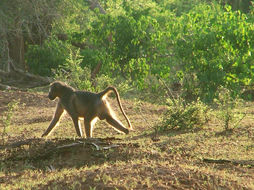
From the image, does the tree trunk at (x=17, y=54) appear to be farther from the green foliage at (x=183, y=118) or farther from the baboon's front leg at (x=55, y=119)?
Answer: the green foliage at (x=183, y=118)

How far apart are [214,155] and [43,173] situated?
2.65 meters

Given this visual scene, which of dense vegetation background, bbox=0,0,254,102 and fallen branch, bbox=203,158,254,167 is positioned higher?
dense vegetation background, bbox=0,0,254,102

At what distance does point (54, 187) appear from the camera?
5.13 metres

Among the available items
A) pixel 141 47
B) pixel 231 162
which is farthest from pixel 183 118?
pixel 141 47

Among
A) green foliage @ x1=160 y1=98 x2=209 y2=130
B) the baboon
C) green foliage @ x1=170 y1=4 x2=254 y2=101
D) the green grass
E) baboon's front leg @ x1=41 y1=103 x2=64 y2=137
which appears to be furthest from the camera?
green foliage @ x1=170 y1=4 x2=254 y2=101

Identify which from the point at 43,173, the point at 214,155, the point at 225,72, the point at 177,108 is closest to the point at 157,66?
the point at 225,72

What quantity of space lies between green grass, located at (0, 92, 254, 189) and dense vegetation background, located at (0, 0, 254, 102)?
2263 mm

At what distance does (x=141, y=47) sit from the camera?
48.3 feet

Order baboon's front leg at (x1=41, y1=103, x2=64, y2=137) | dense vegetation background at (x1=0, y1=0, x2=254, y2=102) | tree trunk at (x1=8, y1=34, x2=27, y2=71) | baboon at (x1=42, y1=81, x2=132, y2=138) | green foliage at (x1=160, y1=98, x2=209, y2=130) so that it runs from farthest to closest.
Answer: tree trunk at (x1=8, y1=34, x2=27, y2=71)
dense vegetation background at (x1=0, y1=0, x2=254, y2=102)
green foliage at (x1=160, y1=98, x2=209, y2=130)
baboon's front leg at (x1=41, y1=103, x2=64, y2=137)
baboon at (x1=42, y1=81, x2=132, y2=138)

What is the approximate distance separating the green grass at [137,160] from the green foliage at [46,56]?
7.81m

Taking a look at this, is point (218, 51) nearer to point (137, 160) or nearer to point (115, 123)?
point (115, 123)

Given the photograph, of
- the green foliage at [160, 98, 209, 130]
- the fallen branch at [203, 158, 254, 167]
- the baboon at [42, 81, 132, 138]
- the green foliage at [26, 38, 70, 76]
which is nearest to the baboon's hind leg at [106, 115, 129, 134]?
the baboon at [42, 81, 132, 138]

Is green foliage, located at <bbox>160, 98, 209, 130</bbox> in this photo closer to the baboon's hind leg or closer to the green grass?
the green grass

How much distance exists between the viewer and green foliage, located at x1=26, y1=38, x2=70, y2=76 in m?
18.8
